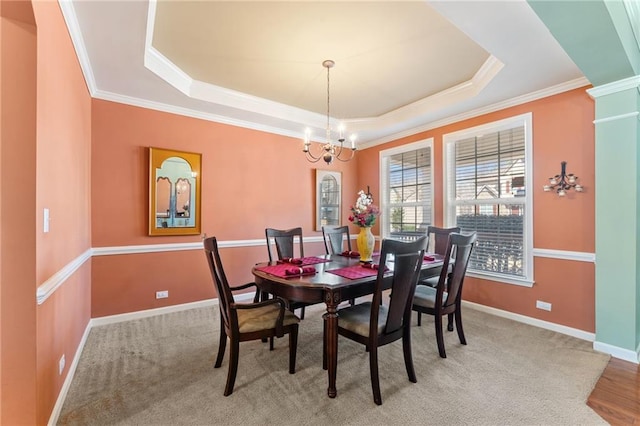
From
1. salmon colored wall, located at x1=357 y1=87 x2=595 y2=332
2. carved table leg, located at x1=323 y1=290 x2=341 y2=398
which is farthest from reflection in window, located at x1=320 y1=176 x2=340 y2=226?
carved table leg, located at x1=323 y1=290 x2=341 y2=398

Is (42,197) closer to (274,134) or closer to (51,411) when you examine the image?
→ (51,411)

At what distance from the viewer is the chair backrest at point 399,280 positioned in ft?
6.28

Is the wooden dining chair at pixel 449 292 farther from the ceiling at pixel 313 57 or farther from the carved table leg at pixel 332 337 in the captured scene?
the ceiling at pixel 313 57

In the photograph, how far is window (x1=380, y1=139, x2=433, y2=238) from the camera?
4559mm

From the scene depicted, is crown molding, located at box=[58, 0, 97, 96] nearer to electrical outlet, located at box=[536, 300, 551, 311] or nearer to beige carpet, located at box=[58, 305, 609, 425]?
beige carpet, located at box=[58, 305, 609, 425]

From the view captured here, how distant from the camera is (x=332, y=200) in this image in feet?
17.3

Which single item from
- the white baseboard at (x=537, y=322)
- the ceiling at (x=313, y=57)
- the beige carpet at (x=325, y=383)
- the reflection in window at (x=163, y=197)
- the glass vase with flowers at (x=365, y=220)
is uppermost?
the ceiling at (x=313, y=57)

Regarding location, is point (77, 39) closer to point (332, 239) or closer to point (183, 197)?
point (183, 197)

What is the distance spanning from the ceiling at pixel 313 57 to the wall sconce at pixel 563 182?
0.90m

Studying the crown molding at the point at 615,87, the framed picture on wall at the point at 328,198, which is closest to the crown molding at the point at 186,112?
the framed picture on wall at the point at 328,198

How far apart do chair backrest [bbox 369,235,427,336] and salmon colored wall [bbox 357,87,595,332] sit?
81.2 inches

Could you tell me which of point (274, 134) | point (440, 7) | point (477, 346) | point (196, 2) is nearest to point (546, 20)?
point (440, 7)

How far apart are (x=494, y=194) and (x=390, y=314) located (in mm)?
2580

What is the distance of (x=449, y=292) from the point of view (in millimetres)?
2578
